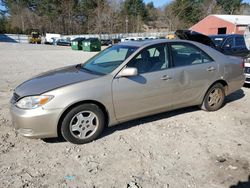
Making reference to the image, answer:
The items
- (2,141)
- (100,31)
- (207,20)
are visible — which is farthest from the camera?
(100,31)

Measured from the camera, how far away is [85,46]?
2936 cm

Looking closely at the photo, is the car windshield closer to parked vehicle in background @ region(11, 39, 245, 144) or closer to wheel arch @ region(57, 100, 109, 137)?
parked vehicle in background @ region(11, 39, 245, 144)

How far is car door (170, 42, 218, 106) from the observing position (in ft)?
15.0

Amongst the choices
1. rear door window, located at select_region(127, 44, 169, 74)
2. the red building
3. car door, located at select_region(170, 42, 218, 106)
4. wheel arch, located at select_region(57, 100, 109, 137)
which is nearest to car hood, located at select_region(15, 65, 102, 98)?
wheel arch, located at select_region(57, 100, 109, 137)

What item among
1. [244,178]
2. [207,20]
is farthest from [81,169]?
[207,20]

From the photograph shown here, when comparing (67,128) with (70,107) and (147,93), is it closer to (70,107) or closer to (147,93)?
(70,107)

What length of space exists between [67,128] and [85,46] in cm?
2658

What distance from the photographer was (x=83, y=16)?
68438 mm

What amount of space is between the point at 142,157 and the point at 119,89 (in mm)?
1090

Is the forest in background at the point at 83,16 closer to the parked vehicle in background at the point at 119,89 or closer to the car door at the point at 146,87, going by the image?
the parked vehicle in background at the point at 119,89

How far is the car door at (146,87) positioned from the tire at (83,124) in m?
0.33

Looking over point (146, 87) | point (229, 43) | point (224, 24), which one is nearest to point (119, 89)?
point (146, 87)

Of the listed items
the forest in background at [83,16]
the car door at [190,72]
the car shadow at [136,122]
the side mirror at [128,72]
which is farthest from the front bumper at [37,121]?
the forest in background at [83,16]

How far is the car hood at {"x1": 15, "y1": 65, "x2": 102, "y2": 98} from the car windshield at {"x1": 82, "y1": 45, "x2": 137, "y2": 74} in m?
0.24
